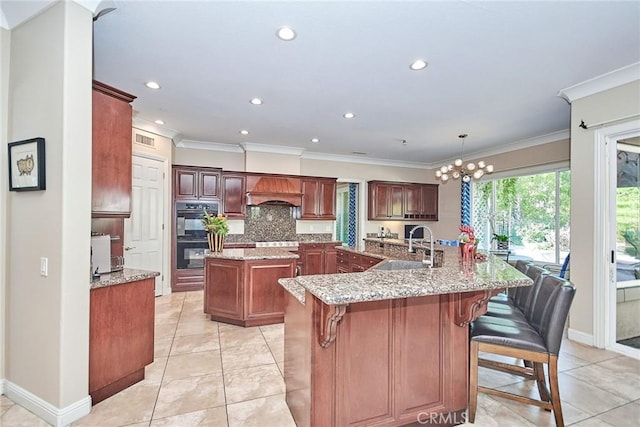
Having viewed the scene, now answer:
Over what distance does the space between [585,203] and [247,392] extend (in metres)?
3.94

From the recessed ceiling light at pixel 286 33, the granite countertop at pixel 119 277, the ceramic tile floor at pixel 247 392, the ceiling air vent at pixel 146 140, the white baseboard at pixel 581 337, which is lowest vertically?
the ceramic tile floor at pixel 247 392

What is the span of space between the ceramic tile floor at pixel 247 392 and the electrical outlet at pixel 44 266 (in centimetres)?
94

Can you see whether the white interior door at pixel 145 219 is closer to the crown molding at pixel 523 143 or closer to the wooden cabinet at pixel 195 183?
the wooden cabinet at pixel 195 183

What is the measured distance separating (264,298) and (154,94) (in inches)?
112

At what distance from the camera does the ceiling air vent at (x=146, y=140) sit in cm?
478

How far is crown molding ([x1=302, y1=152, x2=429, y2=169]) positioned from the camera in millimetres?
6898

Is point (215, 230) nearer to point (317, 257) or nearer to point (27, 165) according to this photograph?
point (27, 165)

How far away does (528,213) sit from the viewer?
19.1ft

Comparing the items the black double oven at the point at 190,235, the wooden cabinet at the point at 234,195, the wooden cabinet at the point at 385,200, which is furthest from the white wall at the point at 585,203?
the black double oven at the point at 190,235

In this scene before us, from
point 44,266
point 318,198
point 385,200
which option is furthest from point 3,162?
point 385,200

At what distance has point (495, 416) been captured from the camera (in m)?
2.11

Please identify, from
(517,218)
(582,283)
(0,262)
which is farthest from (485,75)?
(0,262)

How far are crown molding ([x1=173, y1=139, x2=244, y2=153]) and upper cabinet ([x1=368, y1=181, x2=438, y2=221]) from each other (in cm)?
316

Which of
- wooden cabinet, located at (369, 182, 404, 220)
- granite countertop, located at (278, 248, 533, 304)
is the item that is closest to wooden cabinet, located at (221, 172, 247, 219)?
wooden cabinet, located at (369, 182, 404, 220)
